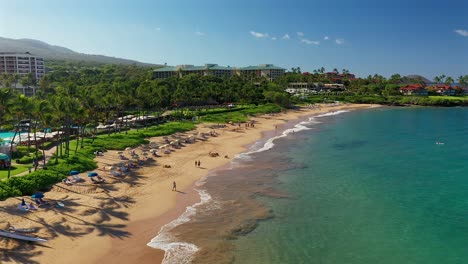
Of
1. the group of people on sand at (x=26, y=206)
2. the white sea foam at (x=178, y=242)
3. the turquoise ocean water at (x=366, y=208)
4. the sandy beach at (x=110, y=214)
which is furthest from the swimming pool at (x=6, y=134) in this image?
the turquoise ocean water at (x=366, y=208)

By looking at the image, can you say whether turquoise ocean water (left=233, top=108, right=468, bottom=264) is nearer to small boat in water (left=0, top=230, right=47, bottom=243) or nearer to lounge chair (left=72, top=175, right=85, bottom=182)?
small boat in water (left=0, top=230, right=47, bottom=243)

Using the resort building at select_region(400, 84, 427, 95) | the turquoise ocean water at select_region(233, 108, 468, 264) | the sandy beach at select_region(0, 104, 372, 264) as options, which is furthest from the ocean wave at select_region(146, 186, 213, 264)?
the resort building at select_region(400, 84, 427, 95)

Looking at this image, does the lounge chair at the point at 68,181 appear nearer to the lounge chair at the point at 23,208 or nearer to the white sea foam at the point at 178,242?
the lounge chair at the point at 23,208

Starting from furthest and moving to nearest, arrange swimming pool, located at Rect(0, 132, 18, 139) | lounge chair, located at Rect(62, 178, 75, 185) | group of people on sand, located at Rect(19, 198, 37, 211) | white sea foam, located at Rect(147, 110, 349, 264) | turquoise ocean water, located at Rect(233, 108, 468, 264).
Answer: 1. swimming pool, located at Rect(0, 132, 18, 139)
2. lounge chair, located at Rect(62, 178, 75, 185)
3. group of people on sand, located at Rect(19, 198, 37, 211)
4. turquoise ocean water, located at Rect(233, 108, 468, 264)
5. white sea foam, located at Rect(147, 110, 349, 264)

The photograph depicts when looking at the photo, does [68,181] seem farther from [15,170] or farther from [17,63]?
[17,63]

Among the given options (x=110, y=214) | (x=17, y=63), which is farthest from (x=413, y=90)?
(x=110, y=214)

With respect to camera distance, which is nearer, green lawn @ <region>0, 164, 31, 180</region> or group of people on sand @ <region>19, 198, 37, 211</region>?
group of people on sand @ <region>19, 198, 37, 211</region>
